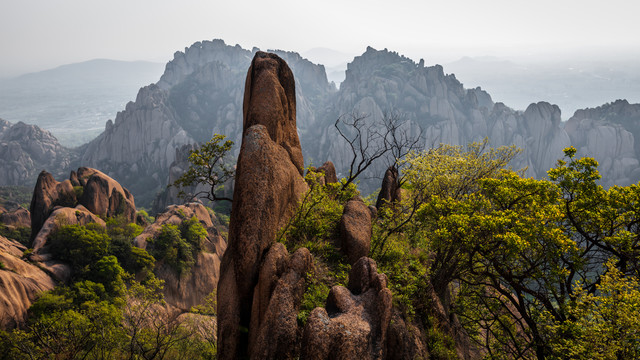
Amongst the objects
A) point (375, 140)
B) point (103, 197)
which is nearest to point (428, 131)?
point (375, 140)

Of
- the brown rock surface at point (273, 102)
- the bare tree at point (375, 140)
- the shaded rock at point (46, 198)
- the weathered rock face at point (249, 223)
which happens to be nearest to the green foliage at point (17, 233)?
the shaded rock at point (46, 198)

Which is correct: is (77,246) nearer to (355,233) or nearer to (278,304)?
(355,233)

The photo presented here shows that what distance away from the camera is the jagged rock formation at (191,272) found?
1779 inches

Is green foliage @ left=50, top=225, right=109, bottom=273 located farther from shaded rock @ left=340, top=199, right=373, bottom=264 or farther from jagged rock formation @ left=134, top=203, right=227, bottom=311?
shaded rock @ left=340, top=199, right=373, bottom=264

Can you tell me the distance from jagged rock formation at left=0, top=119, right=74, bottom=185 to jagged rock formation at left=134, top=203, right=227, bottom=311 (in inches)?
5880

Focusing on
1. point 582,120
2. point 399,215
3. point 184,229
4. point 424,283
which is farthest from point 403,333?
point 582,120

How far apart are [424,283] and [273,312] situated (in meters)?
7.75

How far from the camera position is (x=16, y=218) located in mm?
63438

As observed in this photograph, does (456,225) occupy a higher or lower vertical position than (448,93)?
lower

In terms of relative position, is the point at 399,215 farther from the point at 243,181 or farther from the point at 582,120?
the point at 582,120

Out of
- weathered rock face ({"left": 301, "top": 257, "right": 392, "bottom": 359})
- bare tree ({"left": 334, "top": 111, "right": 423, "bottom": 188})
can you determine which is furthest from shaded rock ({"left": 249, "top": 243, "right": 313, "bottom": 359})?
bare tree ({"left": 334, "top": 111, "right": 423, "bottom": 188})

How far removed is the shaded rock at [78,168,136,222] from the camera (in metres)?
57.1

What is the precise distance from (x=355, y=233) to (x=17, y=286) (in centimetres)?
3398

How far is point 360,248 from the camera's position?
15977 millimetres
